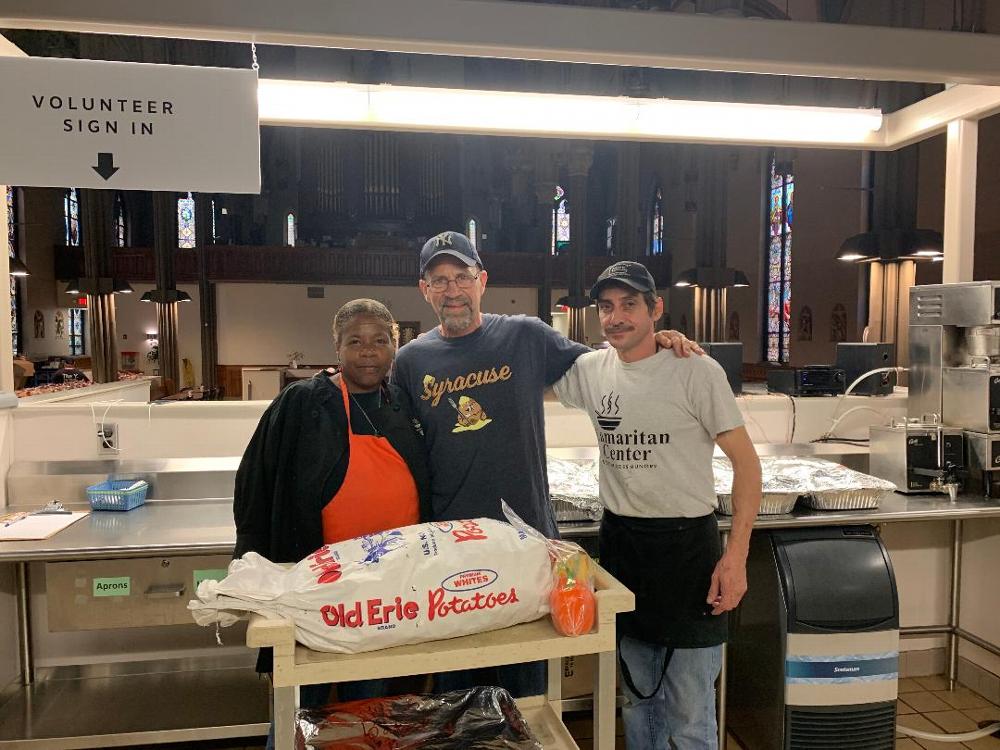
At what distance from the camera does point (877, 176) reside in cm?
871

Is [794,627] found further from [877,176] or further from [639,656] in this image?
[877,176]

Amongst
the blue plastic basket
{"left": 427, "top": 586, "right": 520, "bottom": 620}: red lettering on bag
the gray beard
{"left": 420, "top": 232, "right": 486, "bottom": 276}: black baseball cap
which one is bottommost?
the blue plastic basket

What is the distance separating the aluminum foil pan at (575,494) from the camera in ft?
7.55

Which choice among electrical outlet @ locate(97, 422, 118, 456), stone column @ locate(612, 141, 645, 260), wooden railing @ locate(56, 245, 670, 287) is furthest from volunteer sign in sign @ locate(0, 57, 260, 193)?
stone column @ locate(612, 141, 645, 260)

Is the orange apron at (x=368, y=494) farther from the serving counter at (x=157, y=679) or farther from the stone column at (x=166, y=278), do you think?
the stone column at (x=166, y=278)

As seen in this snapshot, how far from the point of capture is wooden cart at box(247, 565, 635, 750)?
44.1 inches

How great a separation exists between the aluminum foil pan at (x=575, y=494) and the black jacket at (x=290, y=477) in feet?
2.54

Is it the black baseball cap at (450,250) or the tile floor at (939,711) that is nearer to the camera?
the black baseball cap at (450,250)

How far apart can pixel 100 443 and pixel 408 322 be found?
12640 mm

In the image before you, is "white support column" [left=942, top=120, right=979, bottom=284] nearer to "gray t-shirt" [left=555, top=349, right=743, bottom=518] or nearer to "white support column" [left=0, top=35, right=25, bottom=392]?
"gray t-shirt" [left=555, top=349, right=743, bottom=518]

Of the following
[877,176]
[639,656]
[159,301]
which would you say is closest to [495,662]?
[639,656]

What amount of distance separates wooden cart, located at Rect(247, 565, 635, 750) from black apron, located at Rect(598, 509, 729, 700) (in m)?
0.44

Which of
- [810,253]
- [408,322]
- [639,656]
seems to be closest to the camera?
[639,656]

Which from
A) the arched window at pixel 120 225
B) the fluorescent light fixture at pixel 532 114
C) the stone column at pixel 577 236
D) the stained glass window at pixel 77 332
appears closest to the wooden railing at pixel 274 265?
the stained glass window at pixel 77 332
